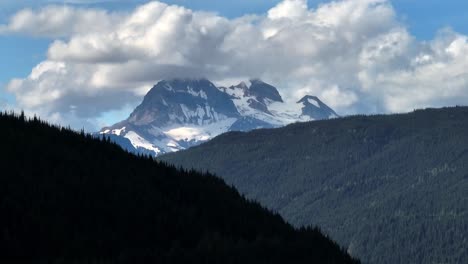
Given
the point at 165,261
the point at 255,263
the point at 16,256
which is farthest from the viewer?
the point at 255,263

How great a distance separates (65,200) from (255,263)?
35.4m

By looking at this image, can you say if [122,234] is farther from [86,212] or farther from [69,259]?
[69,259]

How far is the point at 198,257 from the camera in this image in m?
187

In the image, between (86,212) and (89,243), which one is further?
(86,212)

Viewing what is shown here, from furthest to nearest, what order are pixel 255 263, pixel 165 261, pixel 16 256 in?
pixel 255 263 < pixel 165 261 < pixel 16 256

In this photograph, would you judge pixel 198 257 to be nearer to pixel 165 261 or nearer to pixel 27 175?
pixel 165 261

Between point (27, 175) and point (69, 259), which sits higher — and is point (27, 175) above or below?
above

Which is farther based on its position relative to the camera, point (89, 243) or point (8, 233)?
point (89, 243)

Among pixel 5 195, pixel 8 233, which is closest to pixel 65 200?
pixel 5 195

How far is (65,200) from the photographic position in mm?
197750

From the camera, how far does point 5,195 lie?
18225 cm

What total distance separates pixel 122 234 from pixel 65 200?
466 inches

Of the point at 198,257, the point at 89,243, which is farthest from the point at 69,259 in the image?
the point at 198,257

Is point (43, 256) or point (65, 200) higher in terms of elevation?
point (65, 200)
